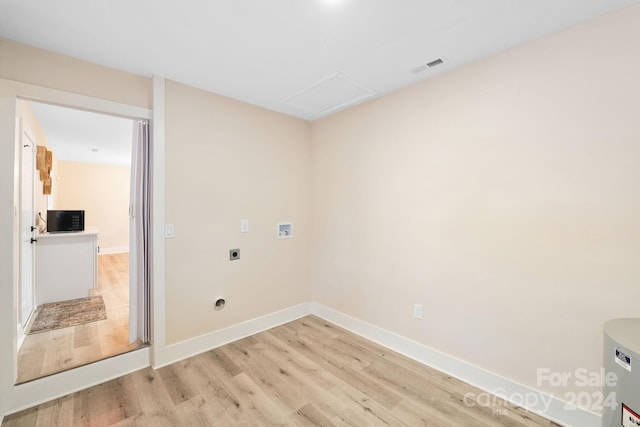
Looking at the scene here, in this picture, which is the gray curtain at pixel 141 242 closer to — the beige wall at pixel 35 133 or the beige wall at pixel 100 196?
the beige wall at pixel 35 133

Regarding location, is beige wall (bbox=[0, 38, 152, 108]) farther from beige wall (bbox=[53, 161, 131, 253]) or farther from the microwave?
beige wall (bbox=[53, 161, 131, 253])

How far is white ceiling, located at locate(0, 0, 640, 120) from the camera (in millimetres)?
1560

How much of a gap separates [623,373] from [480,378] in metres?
1.15

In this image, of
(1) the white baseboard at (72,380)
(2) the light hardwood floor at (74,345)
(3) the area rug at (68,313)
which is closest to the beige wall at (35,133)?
(3) the area rug at (68,313)

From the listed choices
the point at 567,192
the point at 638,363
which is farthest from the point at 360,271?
the point at 638,363

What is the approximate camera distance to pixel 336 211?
327 cm

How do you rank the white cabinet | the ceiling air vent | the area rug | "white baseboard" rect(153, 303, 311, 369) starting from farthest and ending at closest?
the white cabinet
the area rug
"white baseboard" rect(153, 303, 311, 369)
the ceiling air vent

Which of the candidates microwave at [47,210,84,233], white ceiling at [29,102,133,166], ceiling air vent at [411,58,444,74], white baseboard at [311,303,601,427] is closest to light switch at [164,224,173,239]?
white ceiling at [29,102,133,166]

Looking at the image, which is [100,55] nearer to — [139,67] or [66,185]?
[139,67]

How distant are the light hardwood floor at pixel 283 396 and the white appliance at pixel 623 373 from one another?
0.76 m

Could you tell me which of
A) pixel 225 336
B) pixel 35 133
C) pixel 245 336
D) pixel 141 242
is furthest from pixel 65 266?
pixel 245 336

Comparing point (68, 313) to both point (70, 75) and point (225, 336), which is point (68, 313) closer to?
point (225, 336)

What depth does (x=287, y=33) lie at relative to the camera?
5.92ft

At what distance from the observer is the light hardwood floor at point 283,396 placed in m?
1.78
